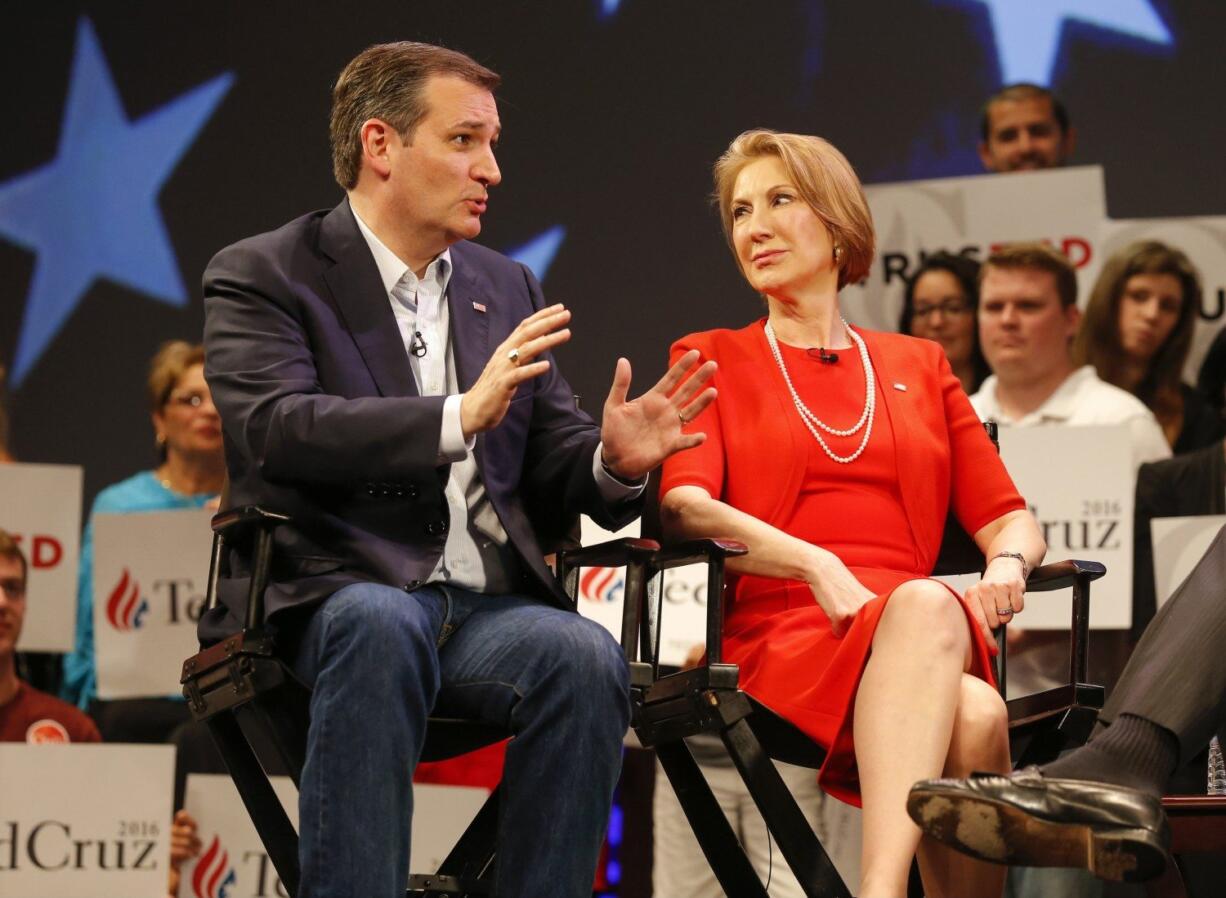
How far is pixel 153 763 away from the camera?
15.1ft

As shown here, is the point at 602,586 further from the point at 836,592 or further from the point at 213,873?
the point at 836,592

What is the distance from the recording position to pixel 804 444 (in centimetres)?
317

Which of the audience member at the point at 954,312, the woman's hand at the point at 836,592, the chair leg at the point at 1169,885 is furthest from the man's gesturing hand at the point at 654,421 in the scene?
the audience member at the point at 954,312

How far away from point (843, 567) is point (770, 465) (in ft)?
1.06

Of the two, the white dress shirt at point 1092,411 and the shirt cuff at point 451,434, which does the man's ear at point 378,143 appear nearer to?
the shirt cuff at point 451,434

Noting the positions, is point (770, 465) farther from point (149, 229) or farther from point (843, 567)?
point (149, 229)

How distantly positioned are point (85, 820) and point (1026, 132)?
11.0 feet

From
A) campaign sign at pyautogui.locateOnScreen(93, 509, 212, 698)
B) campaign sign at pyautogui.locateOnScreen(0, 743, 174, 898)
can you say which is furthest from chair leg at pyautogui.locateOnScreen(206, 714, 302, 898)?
campaign sign at pyautogui.locateOnScreen(93, 509, 212, 698)

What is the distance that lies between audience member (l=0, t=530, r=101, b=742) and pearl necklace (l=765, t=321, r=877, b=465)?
2.69 metres

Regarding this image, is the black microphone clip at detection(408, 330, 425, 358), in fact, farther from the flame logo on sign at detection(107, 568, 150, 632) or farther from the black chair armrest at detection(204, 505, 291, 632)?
the flame logo on sign at detection(107, 568, 150, 632)

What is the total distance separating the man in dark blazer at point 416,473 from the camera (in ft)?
8.01

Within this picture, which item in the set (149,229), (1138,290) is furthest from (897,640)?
(149,229)

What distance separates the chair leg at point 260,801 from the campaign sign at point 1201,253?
3091mm

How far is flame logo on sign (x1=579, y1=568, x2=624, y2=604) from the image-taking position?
4.62 metres
